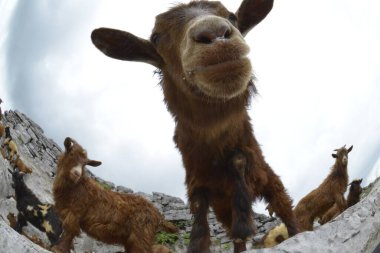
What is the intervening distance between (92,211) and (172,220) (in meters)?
6.17

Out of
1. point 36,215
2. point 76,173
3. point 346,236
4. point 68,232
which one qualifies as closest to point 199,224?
point 346,236

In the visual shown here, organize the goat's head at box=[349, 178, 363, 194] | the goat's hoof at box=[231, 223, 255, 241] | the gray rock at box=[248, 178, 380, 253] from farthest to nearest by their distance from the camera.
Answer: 1. the goat's head at box=[349, 178, 363, 194]
2. the goat's hoof at box=[231, 223, 255, 241]
3. the gray rock at box=[248, 178, 380, 253]

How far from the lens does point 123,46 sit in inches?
216

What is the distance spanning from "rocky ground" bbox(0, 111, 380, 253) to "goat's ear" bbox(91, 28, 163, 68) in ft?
6.02

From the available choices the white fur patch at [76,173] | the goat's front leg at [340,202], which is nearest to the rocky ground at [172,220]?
the white fur patch at [76,173]

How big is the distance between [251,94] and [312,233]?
4.83ft

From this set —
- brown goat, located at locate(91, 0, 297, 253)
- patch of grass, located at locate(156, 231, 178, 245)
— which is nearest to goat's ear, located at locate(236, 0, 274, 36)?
brown goat, located at locate(91, 0, 297, 253)

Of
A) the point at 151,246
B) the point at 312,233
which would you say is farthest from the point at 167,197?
the point at 312,233

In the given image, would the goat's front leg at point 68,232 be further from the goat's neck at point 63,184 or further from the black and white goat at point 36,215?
the black and white goat at point 36,215

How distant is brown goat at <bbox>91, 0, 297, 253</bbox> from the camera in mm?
4891

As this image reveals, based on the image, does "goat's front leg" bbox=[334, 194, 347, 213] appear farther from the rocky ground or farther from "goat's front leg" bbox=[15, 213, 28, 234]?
"goat's front leg" bbox=[15, 213, 28, 234]

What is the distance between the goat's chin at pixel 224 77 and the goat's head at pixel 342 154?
22.5 feet

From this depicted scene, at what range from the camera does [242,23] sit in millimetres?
5703

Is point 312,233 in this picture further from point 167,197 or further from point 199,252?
point 167,197
